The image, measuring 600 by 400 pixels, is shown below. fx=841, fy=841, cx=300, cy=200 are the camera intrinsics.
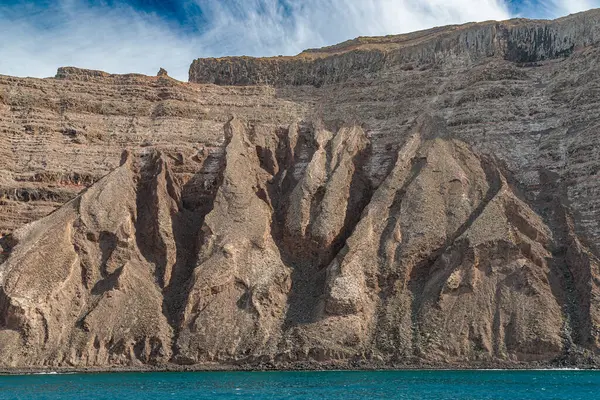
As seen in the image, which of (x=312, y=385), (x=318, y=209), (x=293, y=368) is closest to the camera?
(x=312, y=385)

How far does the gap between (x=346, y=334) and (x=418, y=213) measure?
550 inches

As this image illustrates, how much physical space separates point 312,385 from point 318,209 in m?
26.9

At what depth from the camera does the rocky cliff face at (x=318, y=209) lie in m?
63.8

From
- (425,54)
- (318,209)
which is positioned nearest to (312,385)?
(318,209)

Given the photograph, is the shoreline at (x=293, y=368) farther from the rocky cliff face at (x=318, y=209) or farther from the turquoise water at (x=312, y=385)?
the turquoise water at (x=312, y=385)

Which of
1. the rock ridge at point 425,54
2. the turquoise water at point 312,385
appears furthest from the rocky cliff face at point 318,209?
the turquoise water at point 312,385

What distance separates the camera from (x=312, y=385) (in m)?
50.7

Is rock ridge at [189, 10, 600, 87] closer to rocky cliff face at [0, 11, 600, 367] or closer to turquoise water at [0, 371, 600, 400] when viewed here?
rocky cliff face at [0, 11, 600, 367]

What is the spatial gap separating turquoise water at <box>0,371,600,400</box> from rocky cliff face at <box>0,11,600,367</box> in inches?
166

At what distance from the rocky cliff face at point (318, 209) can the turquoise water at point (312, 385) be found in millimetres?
4214

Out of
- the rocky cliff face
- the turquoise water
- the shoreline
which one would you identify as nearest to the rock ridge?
the rocky cliff face

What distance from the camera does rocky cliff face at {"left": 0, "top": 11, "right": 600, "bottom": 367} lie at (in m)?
63.8

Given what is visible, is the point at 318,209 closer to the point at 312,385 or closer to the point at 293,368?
the point at 293,368

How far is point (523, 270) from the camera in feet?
211
